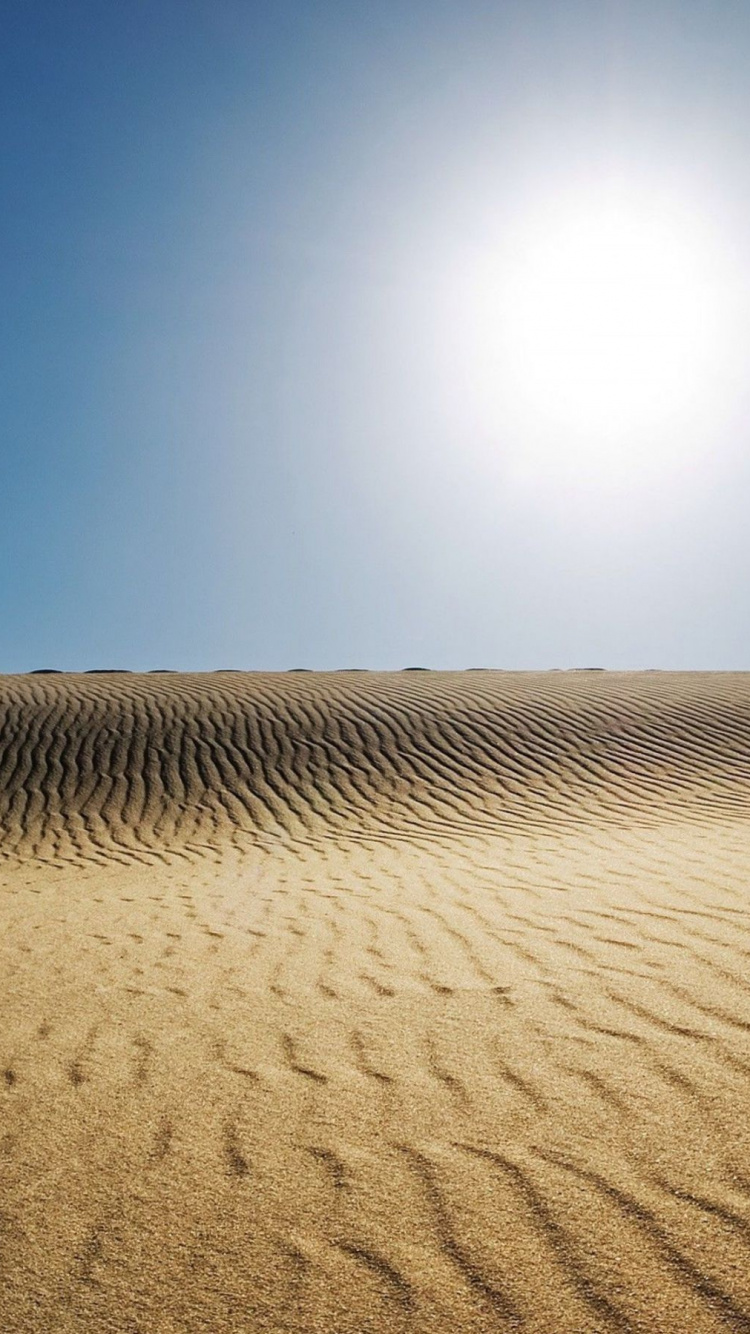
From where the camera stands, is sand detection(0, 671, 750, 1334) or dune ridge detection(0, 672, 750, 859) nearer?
sand detection(0, 671, 750, 1334)

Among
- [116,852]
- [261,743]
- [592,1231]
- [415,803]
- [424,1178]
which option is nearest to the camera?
[592,1231]

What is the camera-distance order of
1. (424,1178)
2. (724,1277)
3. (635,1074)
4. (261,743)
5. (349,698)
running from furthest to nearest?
1. (349,698)
2. (261,743)
3. (635,1074)
4. (424,1178)
5. (724,1277)

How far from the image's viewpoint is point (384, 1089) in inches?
99.4

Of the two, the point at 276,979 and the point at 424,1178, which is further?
the point at 276,979

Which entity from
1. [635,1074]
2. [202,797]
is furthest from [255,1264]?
[202,797]

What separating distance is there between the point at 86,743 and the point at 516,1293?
11108 mm

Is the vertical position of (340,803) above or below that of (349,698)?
below

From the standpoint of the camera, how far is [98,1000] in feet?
11.9

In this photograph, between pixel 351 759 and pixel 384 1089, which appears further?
pixel 351 759

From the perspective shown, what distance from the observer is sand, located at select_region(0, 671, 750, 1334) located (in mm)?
1712

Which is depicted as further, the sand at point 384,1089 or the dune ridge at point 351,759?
the dune ridge at point 351,759

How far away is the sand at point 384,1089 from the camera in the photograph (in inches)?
67.4

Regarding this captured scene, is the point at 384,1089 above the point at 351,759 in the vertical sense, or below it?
below

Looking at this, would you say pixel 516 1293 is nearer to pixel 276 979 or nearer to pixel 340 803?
pixel 276 979
